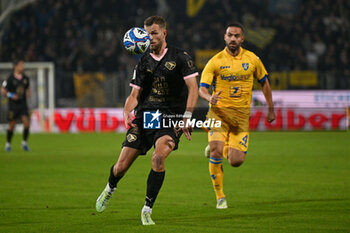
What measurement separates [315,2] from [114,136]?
11603mm

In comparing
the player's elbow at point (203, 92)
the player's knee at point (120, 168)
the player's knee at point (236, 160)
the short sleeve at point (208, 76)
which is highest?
the short sleeve at point (208, 76)

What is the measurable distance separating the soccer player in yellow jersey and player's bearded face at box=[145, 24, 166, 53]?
4.95 feet

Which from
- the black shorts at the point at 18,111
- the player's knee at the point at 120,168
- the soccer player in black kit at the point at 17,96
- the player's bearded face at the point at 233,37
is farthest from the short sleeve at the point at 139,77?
the black shorts at the point at 18,111

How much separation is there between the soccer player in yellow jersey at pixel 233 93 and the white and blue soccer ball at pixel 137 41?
1.69m

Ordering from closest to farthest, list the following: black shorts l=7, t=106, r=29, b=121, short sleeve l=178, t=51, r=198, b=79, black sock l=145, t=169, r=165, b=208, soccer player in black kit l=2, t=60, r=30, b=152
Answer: black sock l=145, t=169, r=165, b=208 < short sleeve l=178, t=51, r=198, b=79 < soccer player in black kit l=2, t=60, r=30, b=152 < black shorts l=7, t=106, r=29, b=121

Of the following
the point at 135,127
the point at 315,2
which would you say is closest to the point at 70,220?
the point at 135,127

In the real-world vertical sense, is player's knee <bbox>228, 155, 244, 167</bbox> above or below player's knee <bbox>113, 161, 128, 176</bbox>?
below

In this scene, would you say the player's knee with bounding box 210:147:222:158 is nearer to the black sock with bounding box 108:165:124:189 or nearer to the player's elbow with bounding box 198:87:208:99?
the player's elbow with bounding box 198:87:208:99

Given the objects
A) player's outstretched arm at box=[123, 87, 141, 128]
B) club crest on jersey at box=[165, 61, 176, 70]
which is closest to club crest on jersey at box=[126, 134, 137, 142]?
player's outstretched arm at box=[123, 87, 141, 128]

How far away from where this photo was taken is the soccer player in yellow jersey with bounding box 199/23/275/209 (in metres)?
8.67

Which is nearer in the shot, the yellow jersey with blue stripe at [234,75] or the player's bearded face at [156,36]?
the player's bearded face at [156,36]

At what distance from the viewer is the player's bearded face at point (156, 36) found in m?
7.14

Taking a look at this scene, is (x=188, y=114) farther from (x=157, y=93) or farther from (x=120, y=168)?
(x=120, y=168)

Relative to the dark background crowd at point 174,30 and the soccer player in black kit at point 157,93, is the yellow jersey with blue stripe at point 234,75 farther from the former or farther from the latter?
the dark background crowd at point 174,30
